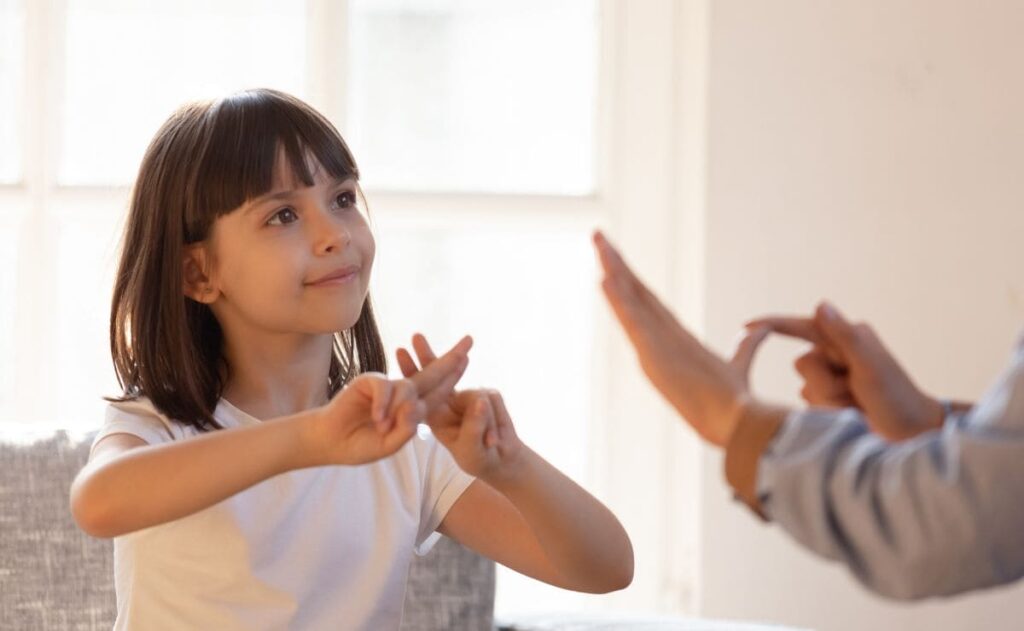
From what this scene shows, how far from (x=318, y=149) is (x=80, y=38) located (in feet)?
3.49

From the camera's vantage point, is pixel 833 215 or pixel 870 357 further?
pixel 833 215

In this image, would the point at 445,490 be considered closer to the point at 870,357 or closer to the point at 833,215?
the point at 870,357

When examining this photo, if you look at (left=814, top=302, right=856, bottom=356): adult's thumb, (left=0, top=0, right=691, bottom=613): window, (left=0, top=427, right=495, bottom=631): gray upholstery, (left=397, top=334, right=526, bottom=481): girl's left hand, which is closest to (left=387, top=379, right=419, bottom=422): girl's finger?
(left=397, top=334, right=526, bottom=481): girl's left hand

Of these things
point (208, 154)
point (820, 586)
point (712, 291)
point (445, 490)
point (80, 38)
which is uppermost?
point (80, 38)

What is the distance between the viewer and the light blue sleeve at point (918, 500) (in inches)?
33.8

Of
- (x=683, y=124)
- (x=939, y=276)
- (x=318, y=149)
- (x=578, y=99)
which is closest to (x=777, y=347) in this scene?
(x=939, y=276)

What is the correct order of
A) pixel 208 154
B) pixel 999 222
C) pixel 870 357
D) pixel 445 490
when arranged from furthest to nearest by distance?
pixel 999 222, pixel 445 490, pixel 208 154, pixel 870 357

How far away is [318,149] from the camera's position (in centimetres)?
152

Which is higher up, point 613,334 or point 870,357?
point 870,357

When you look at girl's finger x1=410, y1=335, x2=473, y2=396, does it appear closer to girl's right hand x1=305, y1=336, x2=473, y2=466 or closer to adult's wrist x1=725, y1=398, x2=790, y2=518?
girl's right hand x1=305, y1=336, x2=473, y2=466

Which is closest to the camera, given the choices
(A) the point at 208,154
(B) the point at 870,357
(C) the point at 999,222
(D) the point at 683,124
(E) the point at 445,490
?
(B) the point at 870,357

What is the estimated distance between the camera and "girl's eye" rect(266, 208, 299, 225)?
59.4 inches

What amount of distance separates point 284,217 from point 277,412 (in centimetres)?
23

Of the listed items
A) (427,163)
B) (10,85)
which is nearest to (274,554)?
(427,163)
